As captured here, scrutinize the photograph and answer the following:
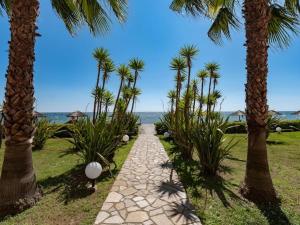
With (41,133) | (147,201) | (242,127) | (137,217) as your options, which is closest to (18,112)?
(137,217)

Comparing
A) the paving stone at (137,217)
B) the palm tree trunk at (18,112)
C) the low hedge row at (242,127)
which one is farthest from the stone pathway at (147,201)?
the low hedge row at (242,127)

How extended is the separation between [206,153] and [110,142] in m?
2.98

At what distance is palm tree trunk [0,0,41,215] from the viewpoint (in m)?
4.42

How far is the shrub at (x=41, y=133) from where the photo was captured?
12.5m

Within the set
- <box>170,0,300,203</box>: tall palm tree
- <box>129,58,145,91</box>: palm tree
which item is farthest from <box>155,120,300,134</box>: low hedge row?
<box>170,0,300,203</box>: tall palm tree

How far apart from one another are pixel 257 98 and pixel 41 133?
11763 millimetres

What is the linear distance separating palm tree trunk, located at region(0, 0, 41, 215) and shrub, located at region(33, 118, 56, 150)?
829cm

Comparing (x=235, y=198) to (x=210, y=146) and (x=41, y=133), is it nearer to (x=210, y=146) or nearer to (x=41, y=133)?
(x=210, y=146)

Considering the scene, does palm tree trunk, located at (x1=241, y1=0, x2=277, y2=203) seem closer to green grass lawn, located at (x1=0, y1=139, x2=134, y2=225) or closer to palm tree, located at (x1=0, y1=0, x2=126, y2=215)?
Answer: green grass lawn, located at (x1=0, y1=139, x2=134, y2=225)

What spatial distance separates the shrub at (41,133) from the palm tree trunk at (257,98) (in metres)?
11.0

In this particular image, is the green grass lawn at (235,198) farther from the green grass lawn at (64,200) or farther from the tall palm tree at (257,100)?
the green grass lawn at (64,200)

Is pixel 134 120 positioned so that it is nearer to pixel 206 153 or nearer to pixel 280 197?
pixel 206 153

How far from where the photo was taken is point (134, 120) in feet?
64.2

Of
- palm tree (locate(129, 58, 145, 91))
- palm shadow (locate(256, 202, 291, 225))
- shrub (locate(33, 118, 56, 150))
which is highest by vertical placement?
palm tree (locate(129, 58, 145, 91))
